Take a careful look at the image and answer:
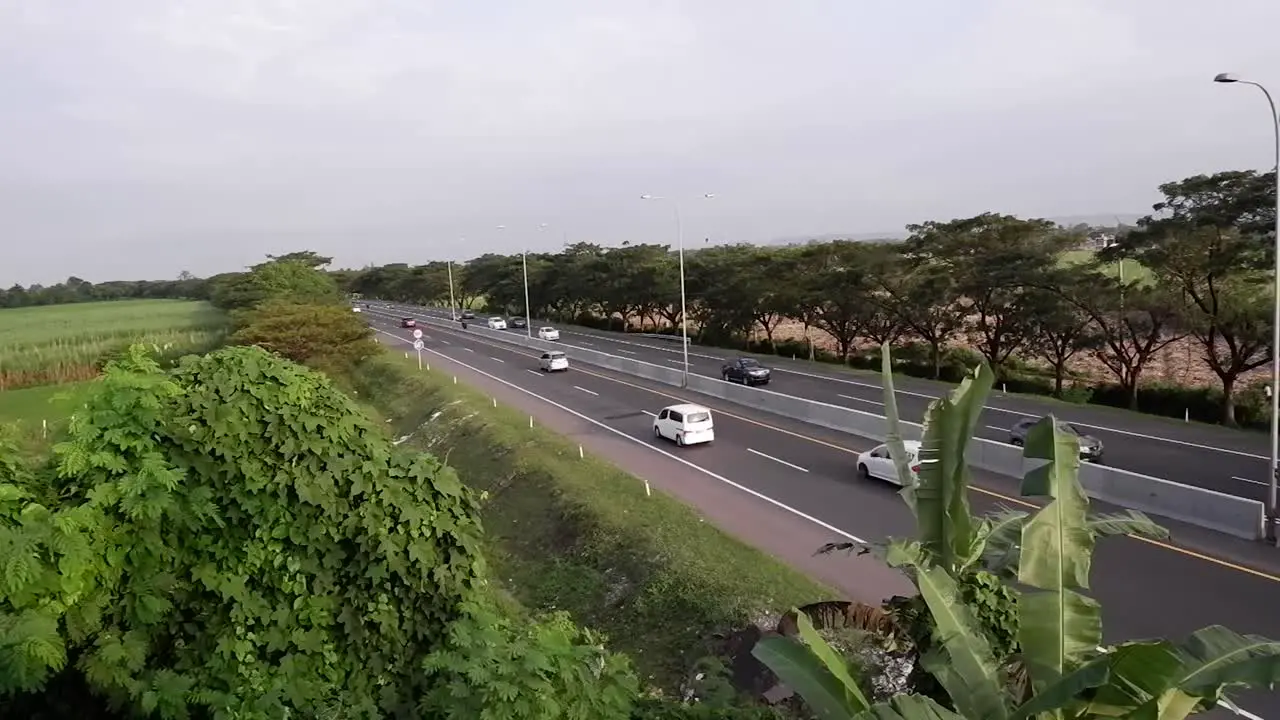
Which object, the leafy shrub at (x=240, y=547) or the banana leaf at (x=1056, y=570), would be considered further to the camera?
the leafy shrub at (x=240, y=547)

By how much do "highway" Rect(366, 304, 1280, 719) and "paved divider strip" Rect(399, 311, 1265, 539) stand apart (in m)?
0.50

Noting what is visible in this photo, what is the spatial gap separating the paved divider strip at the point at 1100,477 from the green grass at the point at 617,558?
5.09 m

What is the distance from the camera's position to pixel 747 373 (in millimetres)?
36719

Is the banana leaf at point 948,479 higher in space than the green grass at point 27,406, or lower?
higher

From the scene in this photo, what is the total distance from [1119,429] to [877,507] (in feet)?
39.3

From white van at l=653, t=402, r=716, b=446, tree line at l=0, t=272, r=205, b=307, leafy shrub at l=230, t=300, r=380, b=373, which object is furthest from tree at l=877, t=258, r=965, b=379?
tree line at l=0, t=272, r=205, b=307

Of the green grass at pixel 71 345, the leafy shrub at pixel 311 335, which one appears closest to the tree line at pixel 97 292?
the green grass at pixel 71 345

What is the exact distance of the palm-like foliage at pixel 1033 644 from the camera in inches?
177

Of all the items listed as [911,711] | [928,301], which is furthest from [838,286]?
[911,711]

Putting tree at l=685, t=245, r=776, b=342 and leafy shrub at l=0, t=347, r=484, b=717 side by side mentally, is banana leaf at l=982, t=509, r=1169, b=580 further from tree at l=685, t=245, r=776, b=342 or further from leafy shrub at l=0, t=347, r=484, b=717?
tree at l=685, t=245, r=776, b=342

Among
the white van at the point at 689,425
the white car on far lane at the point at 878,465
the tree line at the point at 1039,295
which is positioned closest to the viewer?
the white car on far lane at the point at 878,465

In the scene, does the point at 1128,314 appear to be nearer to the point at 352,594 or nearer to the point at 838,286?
the point at 838,286

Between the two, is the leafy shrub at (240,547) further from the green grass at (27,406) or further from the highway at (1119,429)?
the green grass at (27,406)

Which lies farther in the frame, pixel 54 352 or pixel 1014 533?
pixel 54 352
